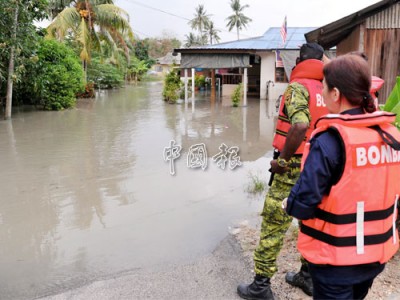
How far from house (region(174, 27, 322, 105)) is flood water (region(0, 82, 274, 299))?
8166 millimetres

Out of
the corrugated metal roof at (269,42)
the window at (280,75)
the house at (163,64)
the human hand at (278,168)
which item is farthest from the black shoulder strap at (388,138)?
the house at (163,64)

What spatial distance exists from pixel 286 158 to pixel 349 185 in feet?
3.16

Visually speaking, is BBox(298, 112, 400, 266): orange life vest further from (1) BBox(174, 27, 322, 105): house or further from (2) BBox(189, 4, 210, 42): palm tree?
(2) BBox(189, 4, 210, 42): palm tree

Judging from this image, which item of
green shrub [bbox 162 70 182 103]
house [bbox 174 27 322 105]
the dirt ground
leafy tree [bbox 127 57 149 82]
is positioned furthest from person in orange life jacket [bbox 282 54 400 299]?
leafy tree [bbox 127 57 149 82]

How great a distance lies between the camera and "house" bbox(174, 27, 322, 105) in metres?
18.3

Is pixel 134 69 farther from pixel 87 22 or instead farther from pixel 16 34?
pixel 16 34

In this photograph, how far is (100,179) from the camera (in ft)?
20.8

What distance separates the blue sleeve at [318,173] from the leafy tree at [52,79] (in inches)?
534

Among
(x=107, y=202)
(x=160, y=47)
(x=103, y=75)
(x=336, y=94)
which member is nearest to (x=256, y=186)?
(x=107, y=202)

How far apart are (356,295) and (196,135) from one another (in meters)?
8.83

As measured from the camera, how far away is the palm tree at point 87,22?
63.2ft

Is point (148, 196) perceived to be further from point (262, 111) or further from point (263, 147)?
point (262, 111)

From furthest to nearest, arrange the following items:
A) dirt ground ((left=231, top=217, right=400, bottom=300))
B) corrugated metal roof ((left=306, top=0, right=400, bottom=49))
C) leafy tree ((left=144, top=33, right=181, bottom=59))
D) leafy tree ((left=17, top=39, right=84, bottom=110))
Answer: leafy tree ((left=144, top=33, right=181, bottom=59)), leafy tree ((left=17, top=39, right=84, bottom=110)), corrugated metal roof ((left=306, top=0, right=400, bottom=49)), dirt ground ((left=231, top=217, right=400, bottom=300))

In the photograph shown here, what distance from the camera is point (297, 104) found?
261cm
